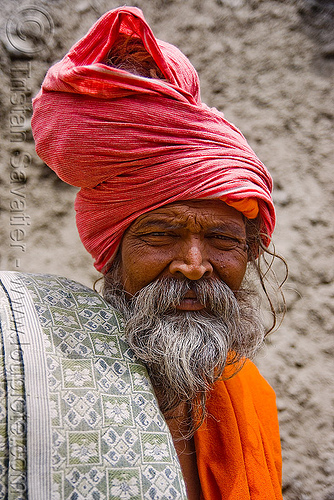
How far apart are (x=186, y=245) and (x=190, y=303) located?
0.17 meters

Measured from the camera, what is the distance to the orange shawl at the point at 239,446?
140 centimetres

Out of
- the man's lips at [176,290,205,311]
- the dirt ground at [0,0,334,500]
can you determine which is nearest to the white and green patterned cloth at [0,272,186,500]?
the man's lips at [176,290,205,311]

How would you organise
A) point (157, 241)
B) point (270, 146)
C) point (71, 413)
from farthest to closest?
point (270, 146)
point (157, 241)
point (71, 413)

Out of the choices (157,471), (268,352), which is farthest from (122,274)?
(268,352)

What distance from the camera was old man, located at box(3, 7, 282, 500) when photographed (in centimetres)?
121

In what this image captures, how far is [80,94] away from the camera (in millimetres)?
1271

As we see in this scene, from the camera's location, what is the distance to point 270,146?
217 centimetres

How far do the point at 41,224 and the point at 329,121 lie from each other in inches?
53.9

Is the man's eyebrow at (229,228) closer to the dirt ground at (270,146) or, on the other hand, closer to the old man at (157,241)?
the old man at (157,241)

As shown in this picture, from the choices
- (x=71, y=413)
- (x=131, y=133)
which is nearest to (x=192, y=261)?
(x=131, y=133)

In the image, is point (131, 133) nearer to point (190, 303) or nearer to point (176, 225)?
point (176, 225)

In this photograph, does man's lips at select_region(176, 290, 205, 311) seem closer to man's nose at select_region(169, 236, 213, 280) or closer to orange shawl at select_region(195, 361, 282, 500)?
man's nose at select_region(169, 236, 213, 280)

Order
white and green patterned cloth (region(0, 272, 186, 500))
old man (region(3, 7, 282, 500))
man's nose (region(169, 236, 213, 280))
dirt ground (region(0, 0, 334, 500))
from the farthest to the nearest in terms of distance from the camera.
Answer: dirt ground (region(0, 0, 334, 500)) < man's nose (region(169, 236, 213, 280)) < old man (region(3, 7, 282, 500)) < white and green patterned cloth (region(0, 272, 186, 500))

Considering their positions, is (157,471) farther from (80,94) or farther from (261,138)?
(261,138)
